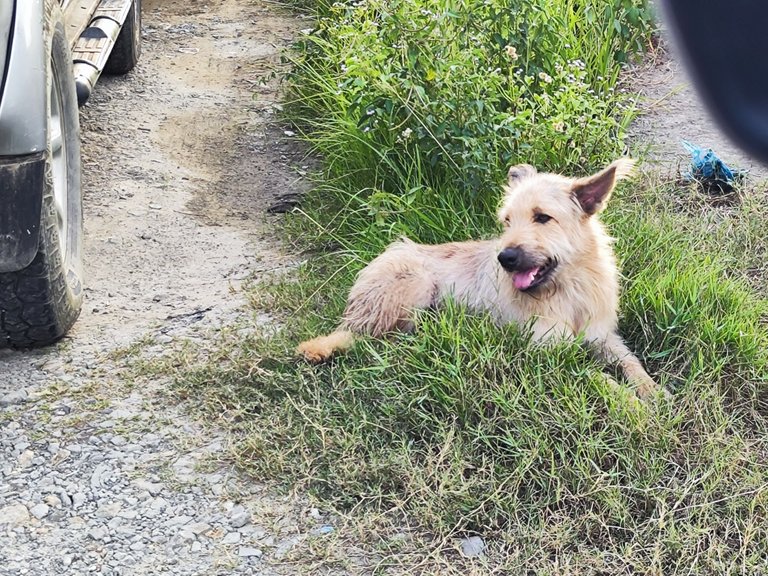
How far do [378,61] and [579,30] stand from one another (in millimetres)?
1572

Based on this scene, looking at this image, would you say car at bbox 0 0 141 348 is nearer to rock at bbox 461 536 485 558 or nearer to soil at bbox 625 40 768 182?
rock at bbox 461 536 485 558

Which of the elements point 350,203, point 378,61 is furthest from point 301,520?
point 378,61

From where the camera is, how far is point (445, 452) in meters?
3.77

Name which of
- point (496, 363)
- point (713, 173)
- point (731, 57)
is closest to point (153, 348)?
point (496, 363)

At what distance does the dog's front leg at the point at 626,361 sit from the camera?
4.09 meters

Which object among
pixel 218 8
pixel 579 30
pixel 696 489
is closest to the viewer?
pixel 696 489

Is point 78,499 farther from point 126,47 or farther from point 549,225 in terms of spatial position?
point 126,47

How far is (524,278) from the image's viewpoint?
4.20m

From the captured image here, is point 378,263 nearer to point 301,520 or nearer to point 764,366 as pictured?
point 301,520

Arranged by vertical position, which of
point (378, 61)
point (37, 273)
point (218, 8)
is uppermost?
point (378, 61)

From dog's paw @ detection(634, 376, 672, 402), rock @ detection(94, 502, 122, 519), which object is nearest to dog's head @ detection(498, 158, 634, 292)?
dog's paw @ detection(634, 376, 672, 402)

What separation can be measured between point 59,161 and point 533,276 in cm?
237

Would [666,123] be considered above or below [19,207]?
below

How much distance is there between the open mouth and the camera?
4.19 meters
